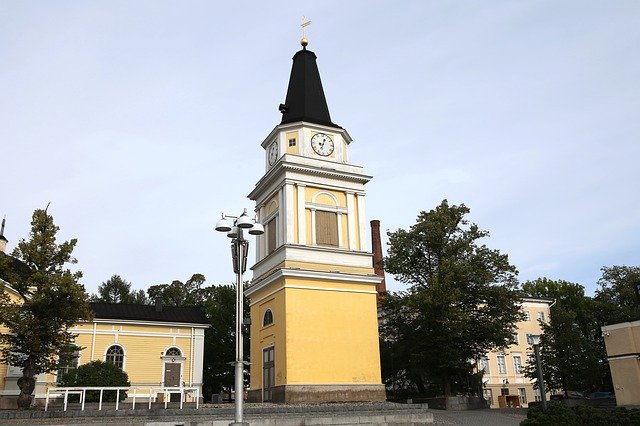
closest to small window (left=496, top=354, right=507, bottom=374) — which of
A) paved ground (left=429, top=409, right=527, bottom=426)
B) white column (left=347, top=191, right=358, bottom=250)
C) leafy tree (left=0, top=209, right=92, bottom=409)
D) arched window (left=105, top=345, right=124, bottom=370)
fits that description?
paved ground (left=429, top=409, right=527, bottom=426)

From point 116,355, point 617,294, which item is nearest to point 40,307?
point 116,355

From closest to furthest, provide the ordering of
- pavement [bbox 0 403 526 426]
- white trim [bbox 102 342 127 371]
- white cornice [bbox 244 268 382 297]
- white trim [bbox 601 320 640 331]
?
pavement [bbox 0 403 526 426]
white cornice [bbox 244 268 382 297]
white trim [bbox 601 320 640 331]
white trim [bbox 102 342 127 371]

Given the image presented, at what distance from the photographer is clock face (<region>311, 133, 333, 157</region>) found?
1277 inches

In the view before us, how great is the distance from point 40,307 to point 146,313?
19.8 m

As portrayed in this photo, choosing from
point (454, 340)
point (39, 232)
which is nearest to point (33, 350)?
point (39, 232)

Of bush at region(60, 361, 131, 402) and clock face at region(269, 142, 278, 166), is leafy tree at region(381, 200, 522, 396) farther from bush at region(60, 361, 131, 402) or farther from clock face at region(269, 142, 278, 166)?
bush at region(60, 361, 131, 402)

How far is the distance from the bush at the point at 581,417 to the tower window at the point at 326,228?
47.5ft

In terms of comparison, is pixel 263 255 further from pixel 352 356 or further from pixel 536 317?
pixel 536 317

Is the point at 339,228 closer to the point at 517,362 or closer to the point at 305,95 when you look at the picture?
the point at 305,95

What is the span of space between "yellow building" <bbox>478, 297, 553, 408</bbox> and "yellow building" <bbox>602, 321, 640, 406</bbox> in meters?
24.5

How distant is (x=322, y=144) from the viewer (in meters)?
32.7

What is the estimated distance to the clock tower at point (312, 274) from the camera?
91.9 ft

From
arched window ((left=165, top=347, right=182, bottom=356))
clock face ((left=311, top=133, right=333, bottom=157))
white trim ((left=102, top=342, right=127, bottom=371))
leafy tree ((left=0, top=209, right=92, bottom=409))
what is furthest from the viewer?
arched window ((left=165, top=347, right=182, bottom=356))

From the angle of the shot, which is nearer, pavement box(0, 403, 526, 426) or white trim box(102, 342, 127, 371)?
pavement box(0, 403, 526, 426)
